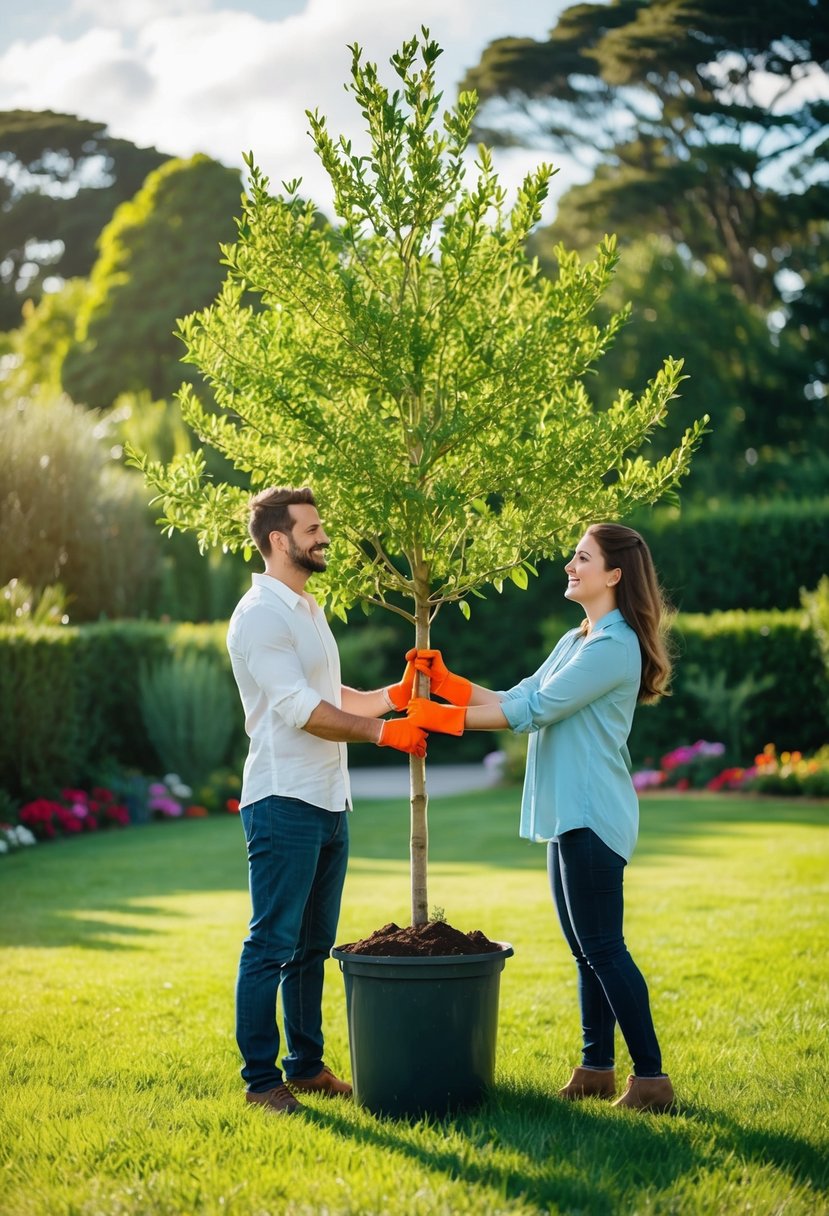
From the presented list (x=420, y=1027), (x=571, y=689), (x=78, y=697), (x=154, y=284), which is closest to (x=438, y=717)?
(x=571, y=689)

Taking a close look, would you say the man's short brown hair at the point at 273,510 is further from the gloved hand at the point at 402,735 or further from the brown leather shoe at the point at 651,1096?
the brown leather shoe at the point at 651,1096

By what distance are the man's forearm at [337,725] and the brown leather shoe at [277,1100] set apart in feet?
3.78

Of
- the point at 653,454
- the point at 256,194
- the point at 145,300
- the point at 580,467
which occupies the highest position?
the point at 145,300

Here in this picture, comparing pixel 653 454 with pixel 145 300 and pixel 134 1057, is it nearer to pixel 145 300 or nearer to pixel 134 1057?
pixel 145 300

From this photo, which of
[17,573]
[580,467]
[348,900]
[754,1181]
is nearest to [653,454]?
[17,573]

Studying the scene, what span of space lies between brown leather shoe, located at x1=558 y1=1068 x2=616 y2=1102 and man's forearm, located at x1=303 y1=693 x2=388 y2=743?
1391 mm

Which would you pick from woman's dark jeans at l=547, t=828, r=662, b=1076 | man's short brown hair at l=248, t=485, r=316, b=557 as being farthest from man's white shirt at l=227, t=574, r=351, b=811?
woman's dark jeans at l=547, t=828, r=662, b=1076

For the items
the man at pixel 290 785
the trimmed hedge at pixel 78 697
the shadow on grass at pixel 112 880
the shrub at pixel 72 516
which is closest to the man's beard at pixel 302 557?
the man at pixel 290 785

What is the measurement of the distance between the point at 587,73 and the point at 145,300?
32.5 feet

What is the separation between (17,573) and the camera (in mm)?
16984

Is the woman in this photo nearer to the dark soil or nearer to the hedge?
the dark soil

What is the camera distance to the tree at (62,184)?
32562mm

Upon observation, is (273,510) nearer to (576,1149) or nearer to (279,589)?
(279,589)

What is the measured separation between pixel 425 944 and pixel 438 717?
74 cm
